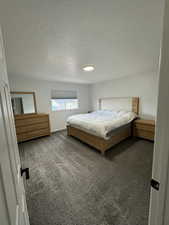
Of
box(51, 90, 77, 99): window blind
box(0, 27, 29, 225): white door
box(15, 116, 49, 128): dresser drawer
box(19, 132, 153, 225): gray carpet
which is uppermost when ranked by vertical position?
box(51, 90, 77, 99): window blind

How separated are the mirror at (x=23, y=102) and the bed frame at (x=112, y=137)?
1722 mm

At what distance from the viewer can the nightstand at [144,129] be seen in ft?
10.7

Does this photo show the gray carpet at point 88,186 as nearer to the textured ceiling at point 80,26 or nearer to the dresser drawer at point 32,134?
the dresser drawer at point 32,134

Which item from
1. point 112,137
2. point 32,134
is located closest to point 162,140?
point 112,137

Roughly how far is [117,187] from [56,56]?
2.71 m

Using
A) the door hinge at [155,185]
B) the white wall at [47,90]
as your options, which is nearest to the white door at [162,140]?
the door hinge at [155,185]

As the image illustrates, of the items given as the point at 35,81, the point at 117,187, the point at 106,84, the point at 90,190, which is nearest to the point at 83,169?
the point at 90,190

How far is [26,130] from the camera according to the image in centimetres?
353

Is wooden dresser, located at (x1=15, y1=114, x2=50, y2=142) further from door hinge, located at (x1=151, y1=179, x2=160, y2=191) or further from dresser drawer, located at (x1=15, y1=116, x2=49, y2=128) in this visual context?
door hinge, located at (x1=151, y1=179, x2=160, y2=191)

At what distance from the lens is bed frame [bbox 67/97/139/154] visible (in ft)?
8.92

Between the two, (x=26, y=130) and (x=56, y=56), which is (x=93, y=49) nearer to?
(x=56, y=56)

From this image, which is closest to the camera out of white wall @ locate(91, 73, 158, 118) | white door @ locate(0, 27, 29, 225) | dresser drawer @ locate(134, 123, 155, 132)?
white door @ locate(0, 27, 29, 225)

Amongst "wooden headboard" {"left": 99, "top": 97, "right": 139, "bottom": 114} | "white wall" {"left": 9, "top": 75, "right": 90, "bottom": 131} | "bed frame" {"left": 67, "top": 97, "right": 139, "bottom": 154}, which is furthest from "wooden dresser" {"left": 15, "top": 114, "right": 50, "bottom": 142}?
"wooden headboard" {"left": 99, "top": 97, "right": 139, "bottom": 114}

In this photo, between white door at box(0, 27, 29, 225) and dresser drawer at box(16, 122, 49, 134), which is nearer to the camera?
white door at box(0, 27, 29, 225)
